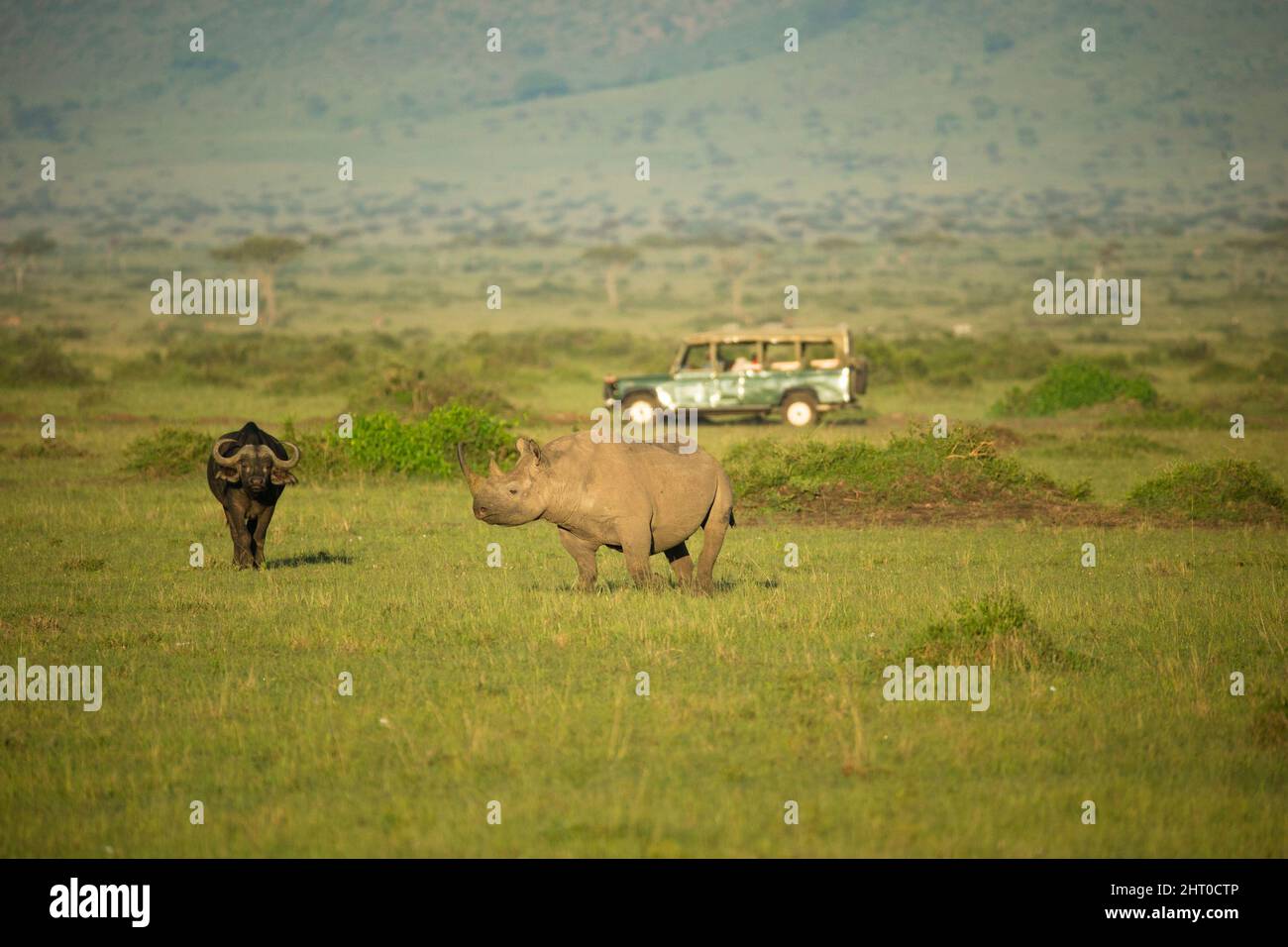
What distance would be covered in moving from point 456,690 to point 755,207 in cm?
16822

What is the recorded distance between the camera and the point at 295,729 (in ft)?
30.1

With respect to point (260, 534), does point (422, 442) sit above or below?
above

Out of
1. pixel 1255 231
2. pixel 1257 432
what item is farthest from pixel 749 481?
pixel 1255 231

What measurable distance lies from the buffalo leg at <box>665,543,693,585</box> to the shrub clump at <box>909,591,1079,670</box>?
9.54 feet

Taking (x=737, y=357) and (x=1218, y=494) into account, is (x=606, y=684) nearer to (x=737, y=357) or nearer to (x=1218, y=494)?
(x=1218, y=494)

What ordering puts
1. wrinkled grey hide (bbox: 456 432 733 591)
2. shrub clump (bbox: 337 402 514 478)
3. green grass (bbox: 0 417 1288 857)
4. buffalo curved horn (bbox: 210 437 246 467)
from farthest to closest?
shrub clump (bbox: 337 402 514 478) → buffalo curved horn (bbox: 210 437 246 467) → wrinkled grey hide (bbox: 456 432 733 591) → green grass (bbox: 0 417 1288 857)

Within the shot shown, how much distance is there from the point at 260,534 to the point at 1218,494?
1121 cm

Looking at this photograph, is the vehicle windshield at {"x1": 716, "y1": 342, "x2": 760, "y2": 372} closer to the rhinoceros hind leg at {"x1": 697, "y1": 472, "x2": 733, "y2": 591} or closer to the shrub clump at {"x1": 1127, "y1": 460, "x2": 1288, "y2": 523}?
the shrub clump at {"x1": 1127, "y1": 460, "x2": 1288, "y2": 523}

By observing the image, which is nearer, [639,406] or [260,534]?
[260,534]

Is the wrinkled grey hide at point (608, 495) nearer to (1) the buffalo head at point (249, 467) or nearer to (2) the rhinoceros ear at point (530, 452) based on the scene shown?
(2) the rhinoceros ear at point (530, 452)

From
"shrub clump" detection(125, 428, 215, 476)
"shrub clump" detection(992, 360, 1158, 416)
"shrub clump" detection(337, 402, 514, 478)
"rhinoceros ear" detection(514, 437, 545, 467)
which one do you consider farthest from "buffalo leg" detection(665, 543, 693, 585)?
"shrub clump" detection(992, 360, 1158, 416)

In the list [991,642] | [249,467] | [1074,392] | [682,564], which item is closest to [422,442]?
[249,467]

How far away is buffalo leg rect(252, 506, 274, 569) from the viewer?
15141mm

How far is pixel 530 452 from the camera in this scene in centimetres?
1248
